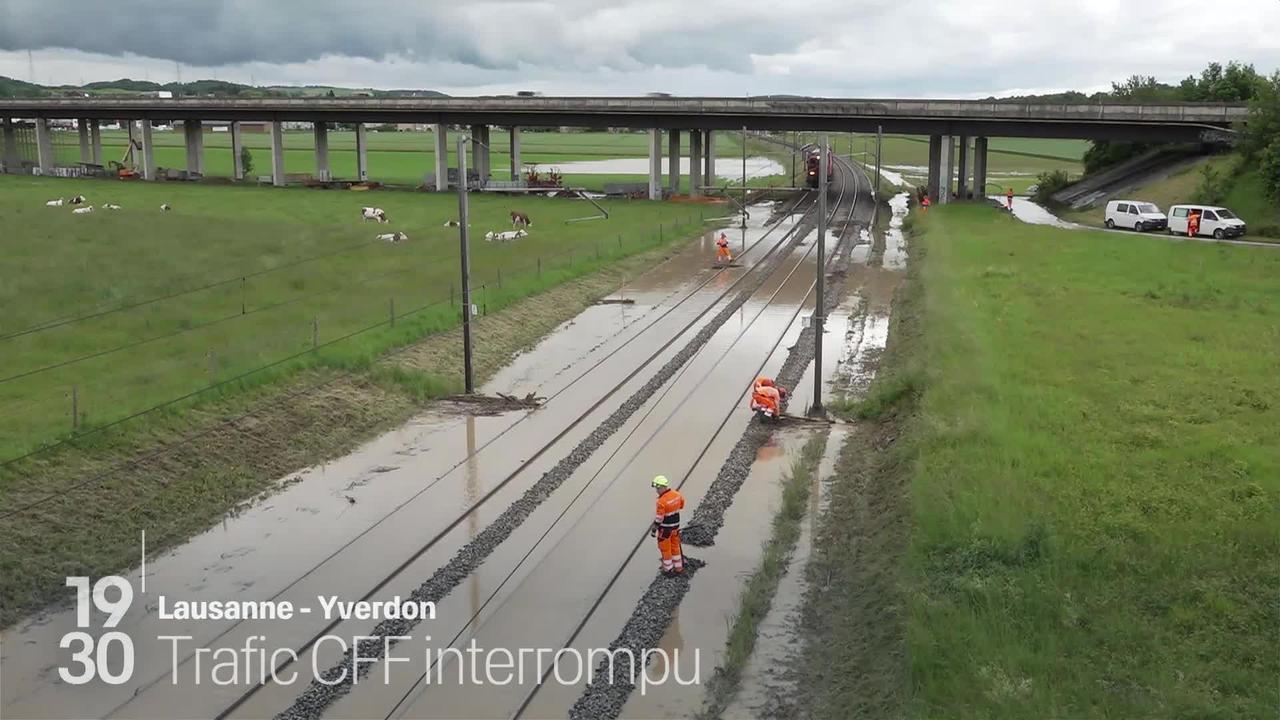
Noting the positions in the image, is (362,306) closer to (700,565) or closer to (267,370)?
(267,370)

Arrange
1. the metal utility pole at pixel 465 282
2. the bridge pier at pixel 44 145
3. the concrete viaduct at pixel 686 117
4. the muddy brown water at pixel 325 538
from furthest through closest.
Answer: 1. the bridge pier at pixel 44 145
2. the concrete viaduct at pixel 686 117
3. the metal utility pole at pixel 465 282
4. the muddy brown water at pixel 325 538

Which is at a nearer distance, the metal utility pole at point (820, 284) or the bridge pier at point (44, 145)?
the metal utility pole at point (820, 284)

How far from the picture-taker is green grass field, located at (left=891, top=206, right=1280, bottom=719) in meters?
12.6

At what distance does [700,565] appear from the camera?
18.7m

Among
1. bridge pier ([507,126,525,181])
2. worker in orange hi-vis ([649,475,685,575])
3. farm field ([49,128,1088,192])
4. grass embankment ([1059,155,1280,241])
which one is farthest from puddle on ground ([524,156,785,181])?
worker in orange hi-vis ([649,475,685,575])

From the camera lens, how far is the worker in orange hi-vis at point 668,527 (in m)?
17.6

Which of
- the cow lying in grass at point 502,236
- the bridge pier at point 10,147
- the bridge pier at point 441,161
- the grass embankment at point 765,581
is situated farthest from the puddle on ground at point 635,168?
the grass embankment at point 765,581

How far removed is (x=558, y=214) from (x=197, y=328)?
43507 millimetres

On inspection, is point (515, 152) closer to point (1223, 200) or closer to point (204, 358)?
point (1223, 200)

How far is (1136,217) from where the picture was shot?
58.9 meters

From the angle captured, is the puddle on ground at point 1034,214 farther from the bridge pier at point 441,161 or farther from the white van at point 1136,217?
the bridge pier at point 441,161

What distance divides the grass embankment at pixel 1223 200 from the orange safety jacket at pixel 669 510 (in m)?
46.4

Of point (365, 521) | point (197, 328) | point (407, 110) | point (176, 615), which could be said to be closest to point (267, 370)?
point (197, 328)

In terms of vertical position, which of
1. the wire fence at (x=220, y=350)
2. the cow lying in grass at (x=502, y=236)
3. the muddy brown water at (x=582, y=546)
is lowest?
the muddy brown water at (x=582, y=546)
